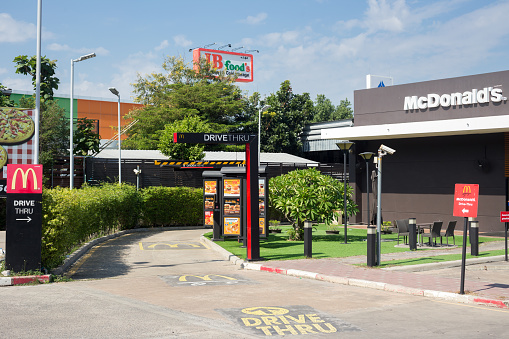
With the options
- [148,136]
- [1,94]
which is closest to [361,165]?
[1,94]

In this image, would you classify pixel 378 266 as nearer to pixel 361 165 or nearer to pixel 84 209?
pixel 84 209

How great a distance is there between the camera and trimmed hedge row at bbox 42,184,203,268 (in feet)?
43.3

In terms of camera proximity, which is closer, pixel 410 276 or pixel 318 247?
pixel 410 276

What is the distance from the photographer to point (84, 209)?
60.5 ft

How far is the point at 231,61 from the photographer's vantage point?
8312 centimetres

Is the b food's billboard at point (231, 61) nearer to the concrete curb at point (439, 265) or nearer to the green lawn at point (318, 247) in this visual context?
the green lawn at point (318, 247)

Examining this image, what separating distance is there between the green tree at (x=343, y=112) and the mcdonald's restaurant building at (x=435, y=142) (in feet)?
181

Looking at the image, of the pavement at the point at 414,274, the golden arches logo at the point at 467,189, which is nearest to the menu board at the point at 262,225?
the pavement at the point at 414,274

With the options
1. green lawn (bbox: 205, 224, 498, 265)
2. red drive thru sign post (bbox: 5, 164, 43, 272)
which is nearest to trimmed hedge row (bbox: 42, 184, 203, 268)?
red drive thru sign post (bbox: 5, 164, 43, 272)

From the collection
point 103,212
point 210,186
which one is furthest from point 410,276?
point 103,212

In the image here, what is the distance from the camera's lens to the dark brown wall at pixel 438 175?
25734 millimetres

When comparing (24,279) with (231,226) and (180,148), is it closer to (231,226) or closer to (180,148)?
(231,226)

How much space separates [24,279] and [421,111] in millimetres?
21114

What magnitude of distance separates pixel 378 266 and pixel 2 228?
77.8 ft
